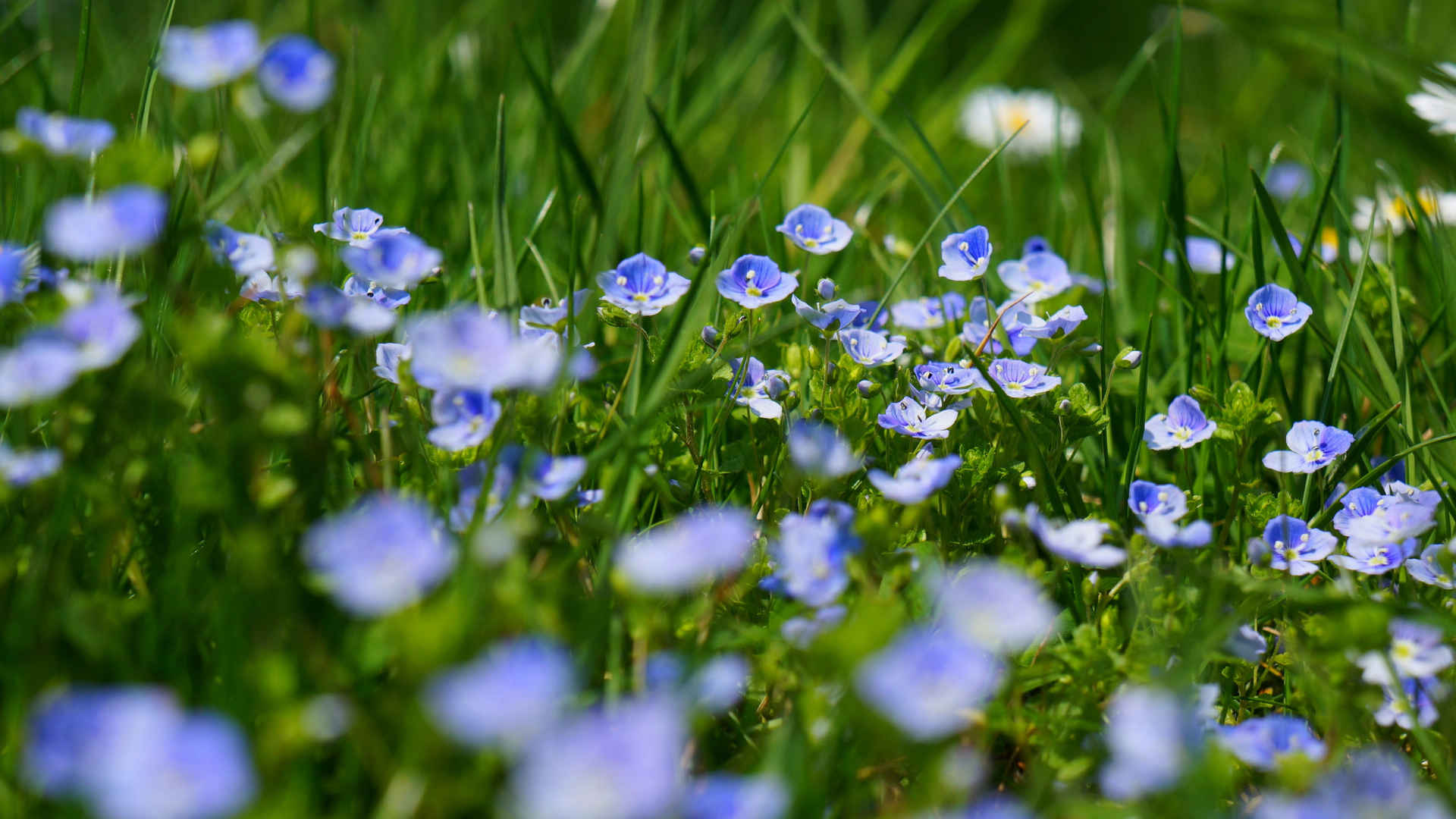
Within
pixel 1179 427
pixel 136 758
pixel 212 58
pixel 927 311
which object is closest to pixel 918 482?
pixel 1179 427

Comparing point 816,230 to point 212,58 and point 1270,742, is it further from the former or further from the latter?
point 1270,742

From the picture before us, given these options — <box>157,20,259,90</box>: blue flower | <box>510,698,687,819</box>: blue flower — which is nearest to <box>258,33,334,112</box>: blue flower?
<box>157,20,259,90</box>: blue flower

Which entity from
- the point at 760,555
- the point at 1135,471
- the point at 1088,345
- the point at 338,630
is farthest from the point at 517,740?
the point at 1135,471

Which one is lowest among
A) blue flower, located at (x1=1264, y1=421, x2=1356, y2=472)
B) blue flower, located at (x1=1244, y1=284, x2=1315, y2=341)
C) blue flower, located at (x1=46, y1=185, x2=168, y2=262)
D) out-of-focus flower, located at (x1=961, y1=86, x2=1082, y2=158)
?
out-of-focus flower, located at (x1=961, y1=86, x2=1082, y2=158)

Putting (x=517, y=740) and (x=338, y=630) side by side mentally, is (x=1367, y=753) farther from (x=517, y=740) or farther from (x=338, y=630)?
(x=338, y=630)

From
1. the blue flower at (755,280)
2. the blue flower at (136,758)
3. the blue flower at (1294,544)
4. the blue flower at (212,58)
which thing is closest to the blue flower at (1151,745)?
the blue flower at (1294,544)

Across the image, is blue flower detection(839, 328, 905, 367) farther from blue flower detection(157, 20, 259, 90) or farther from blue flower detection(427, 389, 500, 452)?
blue flower detection(157, 20, 259, 90)

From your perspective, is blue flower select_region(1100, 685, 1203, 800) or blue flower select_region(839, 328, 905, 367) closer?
blue flower select_region(1100, 685, 1203, 800)

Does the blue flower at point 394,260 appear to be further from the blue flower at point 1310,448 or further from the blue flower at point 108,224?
the blue flower at point 1310,448
